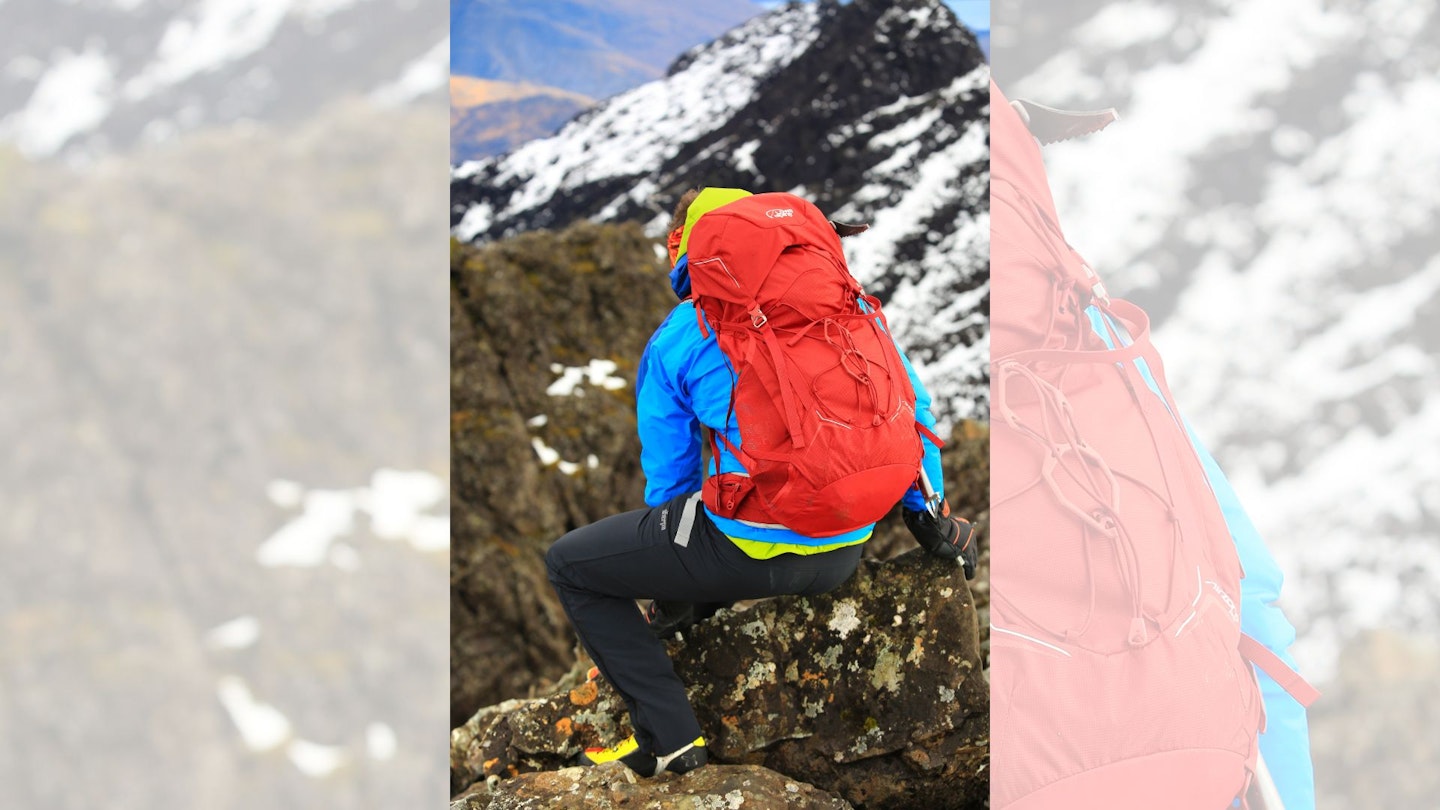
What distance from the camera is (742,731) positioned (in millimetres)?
3125

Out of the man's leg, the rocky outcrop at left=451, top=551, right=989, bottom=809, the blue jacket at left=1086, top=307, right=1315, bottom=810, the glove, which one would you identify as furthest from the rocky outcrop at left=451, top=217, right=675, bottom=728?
the blue jacket at left=1086, top=307, right=1315, bottom=810

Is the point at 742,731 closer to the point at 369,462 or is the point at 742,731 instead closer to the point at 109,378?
the point at 369,462

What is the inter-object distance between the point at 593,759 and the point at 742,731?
0.50m

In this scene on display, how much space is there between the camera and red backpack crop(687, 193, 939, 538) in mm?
2418

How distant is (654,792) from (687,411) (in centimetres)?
110

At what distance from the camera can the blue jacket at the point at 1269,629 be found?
200 centimetres

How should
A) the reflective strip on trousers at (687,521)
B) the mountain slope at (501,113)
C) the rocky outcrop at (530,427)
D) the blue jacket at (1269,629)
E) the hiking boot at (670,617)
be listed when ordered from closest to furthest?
the blue jacket at (1269,629) < the reflective strip on trousers at (687,521) < the hiking boot at (670,617) < the rocky outcrop at (530,427) < the mountain slope at (501,113)

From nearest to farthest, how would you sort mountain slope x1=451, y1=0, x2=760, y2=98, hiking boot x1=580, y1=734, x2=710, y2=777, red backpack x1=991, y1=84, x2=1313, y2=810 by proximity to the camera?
red backpack x1=991, y1=84, x2=1313, y2=810 < hiking boot x1=580, y1=734, x2=710, y2=777 < mountain slope x1=451, y1=0, x2=760, y2=98

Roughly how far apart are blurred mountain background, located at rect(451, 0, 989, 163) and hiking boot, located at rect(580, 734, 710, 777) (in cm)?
1292

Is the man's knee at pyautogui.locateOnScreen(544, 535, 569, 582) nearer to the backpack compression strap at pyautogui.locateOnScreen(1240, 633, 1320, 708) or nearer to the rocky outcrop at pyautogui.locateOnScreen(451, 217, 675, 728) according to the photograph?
the backpack compression strap at pyautogui.locateOnScreen(1240, 633, 1320, 708)

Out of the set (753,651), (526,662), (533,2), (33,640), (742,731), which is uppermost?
(533,2)

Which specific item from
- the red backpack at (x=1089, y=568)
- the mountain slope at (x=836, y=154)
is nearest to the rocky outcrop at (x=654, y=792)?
the red backpack at (x=1089, y=568)

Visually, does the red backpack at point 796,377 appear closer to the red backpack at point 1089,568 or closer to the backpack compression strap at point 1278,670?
the red backpack at point 1089,568

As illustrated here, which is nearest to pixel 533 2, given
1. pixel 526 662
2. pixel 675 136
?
pixel 675 136
